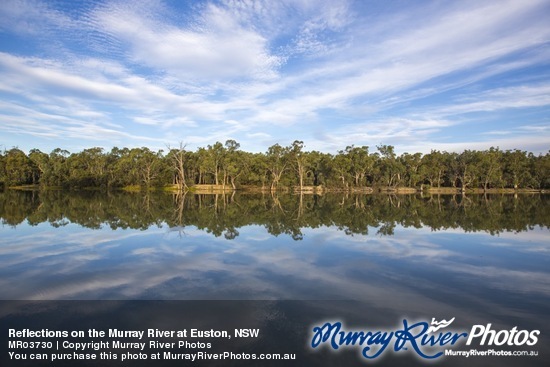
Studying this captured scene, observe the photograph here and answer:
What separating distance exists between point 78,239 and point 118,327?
10067mm

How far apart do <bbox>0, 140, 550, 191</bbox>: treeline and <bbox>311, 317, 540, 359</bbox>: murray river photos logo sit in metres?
75.5

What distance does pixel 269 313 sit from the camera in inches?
264

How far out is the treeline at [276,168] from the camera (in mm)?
85000

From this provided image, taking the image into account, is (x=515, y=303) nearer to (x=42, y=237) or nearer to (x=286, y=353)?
(x=286, y=353)

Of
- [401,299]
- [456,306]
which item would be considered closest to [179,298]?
[401,299]

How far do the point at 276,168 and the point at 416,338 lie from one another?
262 ft

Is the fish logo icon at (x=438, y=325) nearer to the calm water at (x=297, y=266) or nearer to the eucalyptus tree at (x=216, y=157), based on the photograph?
the calm water at (x=297, y=266)

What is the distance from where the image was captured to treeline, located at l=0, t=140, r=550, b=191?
3346 inches

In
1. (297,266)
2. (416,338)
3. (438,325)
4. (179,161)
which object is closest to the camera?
(416,338)

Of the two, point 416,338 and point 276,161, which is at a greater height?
point 276,161

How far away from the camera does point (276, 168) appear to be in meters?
85.4

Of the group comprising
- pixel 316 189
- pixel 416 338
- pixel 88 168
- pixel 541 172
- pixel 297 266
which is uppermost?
pixel 88 168

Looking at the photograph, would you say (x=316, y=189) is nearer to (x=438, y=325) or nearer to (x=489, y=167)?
(x=489, y=167)

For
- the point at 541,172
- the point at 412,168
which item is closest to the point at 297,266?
the point at 412,168
